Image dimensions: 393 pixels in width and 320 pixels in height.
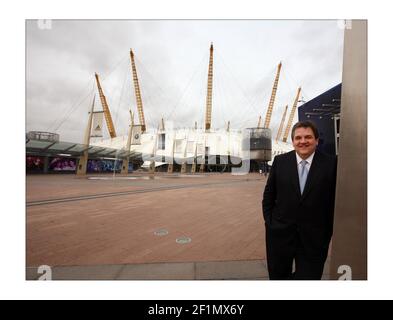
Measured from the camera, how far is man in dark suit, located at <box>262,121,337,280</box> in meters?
1.90

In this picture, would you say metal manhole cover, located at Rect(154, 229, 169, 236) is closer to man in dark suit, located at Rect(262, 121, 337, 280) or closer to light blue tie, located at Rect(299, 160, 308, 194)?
man in dark suit, located at Rect(262, 121, 337, 280)

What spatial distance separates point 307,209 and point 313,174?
0.33 m

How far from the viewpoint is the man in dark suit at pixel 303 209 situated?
1901 mm

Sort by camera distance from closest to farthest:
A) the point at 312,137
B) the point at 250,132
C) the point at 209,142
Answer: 1. the point at 312,137
2. the point at 250,132
3. the point at 209,142

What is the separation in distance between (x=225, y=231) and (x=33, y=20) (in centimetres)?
463

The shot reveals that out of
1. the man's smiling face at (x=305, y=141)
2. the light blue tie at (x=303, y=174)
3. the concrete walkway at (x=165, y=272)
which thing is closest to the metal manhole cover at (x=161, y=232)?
the concrete walkway at (x=165, y=272)

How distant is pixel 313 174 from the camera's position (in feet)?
6.32

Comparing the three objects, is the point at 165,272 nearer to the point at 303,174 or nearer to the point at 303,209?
the point at 303,209

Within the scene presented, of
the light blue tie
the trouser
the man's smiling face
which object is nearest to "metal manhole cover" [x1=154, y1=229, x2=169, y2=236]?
the trouser

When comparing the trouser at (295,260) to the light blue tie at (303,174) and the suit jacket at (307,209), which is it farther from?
the light blue tie at (303,174)

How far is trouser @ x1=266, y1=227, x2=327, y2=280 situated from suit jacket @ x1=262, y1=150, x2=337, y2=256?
10 millimetres
